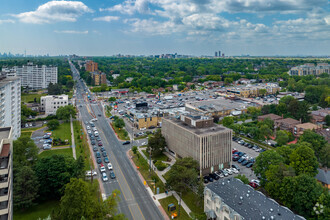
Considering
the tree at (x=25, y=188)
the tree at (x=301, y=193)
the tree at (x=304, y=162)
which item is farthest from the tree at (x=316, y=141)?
the tree at (x=25, y=188)

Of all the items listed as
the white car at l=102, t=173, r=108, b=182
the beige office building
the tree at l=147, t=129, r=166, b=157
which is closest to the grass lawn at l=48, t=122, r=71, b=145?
the white car at l=102, t=173, r=108, b=182

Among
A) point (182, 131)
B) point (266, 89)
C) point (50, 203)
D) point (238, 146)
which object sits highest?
point (266, 89)

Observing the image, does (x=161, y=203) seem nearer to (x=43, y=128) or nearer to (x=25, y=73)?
(x=43, y=128)

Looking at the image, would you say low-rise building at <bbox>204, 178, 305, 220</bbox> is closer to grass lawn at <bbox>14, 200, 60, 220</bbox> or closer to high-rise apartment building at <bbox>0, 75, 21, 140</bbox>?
grass lawn at <bbox>14, 200, 60, 220</bbox>

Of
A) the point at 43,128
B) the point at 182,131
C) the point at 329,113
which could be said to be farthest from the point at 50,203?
the point at 329,113

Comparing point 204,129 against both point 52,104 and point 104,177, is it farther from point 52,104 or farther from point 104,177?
point 52,104

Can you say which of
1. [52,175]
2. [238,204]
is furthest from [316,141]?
[52,175]
